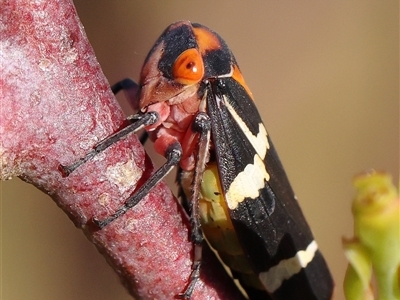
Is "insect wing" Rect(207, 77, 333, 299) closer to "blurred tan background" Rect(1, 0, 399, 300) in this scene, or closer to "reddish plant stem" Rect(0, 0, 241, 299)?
"reddish plant stem" Rect(0, 0, 241, 299)

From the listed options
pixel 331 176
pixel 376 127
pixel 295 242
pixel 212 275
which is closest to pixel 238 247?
pixel 295 242

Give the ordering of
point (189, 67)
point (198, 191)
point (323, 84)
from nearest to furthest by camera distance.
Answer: point (198, 191), point (189, 67), point (323, 84)

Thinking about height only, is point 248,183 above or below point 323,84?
above

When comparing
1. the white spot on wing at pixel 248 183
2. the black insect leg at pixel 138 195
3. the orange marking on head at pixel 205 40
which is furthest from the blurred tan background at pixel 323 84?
the black insect leg at pixel 138 195

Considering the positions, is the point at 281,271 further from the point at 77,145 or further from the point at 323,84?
the point at 323,84

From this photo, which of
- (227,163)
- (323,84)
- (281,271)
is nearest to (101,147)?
(227,163)

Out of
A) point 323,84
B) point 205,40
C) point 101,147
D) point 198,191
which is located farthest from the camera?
point 323,84
